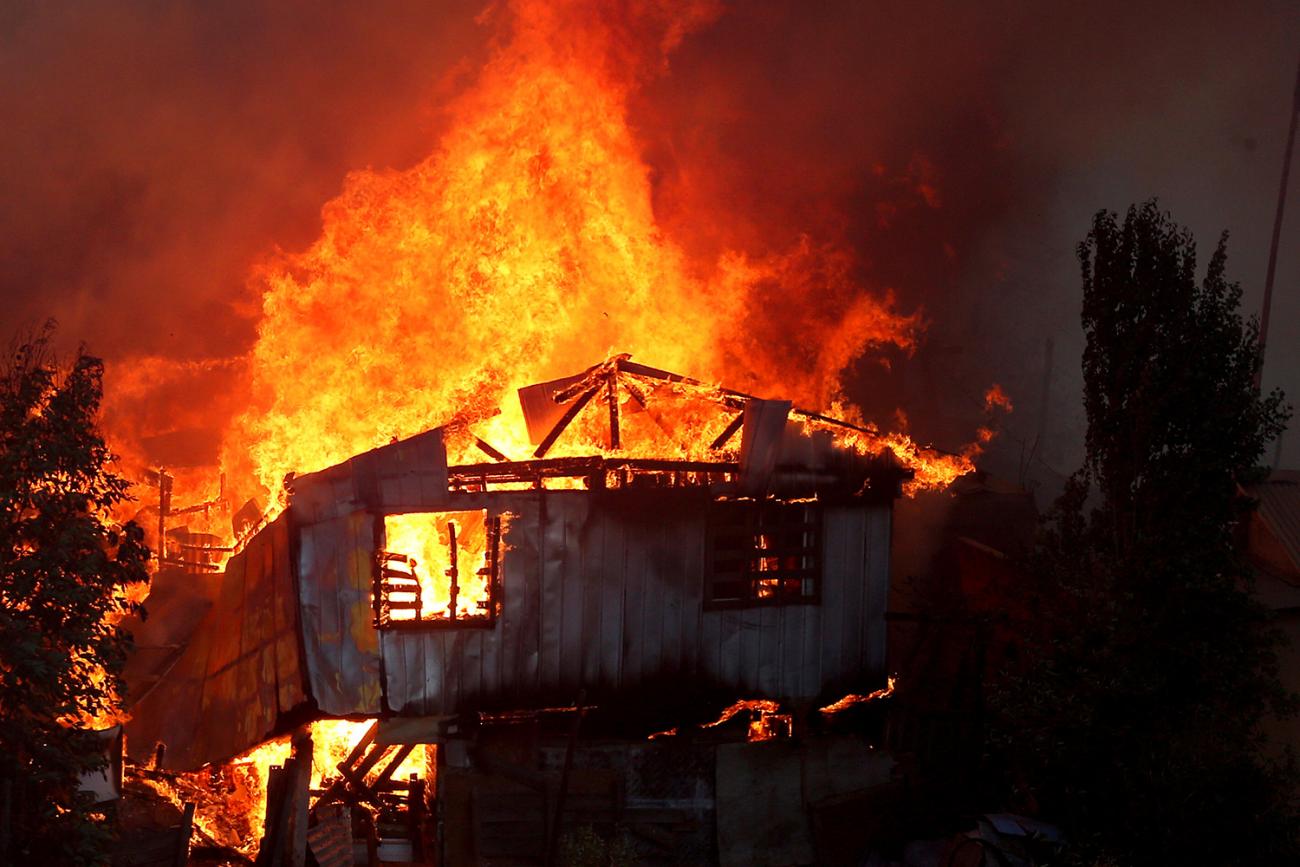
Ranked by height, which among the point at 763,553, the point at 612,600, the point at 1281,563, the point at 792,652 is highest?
the point at 763,553

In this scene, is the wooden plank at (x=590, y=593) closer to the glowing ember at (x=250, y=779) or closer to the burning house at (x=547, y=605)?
the burning house at (x=547, y=605)

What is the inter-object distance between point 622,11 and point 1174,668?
2170cm

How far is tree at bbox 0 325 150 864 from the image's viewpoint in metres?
8.98

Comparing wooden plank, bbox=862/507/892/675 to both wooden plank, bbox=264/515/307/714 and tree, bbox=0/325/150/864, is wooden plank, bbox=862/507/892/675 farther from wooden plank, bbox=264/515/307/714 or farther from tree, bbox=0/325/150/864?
tree, bbox=0/325/150/864

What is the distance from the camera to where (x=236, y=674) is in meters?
13.3

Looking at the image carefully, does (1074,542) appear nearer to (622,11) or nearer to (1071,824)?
(1071,824)

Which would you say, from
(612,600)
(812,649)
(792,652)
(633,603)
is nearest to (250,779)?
(612,600)

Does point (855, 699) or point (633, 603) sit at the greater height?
point (633, 603)

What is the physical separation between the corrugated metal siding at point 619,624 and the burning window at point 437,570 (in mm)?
197

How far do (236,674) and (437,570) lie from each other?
3.07 metres

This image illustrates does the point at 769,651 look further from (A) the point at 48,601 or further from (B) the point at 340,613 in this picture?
(A) the point at 48,601

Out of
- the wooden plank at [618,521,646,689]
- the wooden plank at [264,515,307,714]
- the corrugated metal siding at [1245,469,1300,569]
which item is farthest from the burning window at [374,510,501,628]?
the corrugated metal siding at [1245,469,1300,569]

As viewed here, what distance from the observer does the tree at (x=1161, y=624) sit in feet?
39.6

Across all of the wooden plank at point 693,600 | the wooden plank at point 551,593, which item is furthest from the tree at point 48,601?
the wooden plank at point 693,600
